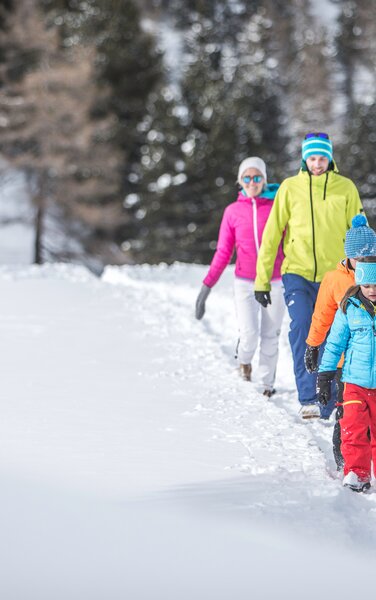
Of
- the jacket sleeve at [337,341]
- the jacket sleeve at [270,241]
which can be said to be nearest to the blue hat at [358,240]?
the jacket sleeve at [337,341]

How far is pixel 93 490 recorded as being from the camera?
3545 millimetres

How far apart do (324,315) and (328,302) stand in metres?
0.08

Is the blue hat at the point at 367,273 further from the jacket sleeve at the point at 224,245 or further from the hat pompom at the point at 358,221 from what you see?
the jacket sleeve at the point at 224,245

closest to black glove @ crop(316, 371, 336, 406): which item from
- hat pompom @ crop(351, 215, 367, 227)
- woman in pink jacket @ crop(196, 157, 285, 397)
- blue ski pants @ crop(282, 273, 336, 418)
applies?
hat pompom @ crop(351, 215, 367, 227)

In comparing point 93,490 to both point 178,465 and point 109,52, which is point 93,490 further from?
point 109,52

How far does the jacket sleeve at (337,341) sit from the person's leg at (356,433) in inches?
6.3

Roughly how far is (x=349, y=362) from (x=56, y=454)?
1619 mm

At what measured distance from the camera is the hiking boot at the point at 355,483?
4230 millimetres

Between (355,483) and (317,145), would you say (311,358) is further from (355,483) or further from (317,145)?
(317,145)

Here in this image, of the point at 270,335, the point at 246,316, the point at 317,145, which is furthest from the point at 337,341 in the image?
the point at 246,316

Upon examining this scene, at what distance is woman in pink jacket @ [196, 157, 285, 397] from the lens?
6887 mm

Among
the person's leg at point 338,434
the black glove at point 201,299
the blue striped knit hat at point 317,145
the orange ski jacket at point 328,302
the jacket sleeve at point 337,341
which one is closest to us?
the jacket sleeve at point 337,341

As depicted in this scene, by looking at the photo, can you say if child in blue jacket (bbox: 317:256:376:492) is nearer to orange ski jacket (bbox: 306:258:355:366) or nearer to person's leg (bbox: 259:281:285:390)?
orange ski jacket (bbox: 306:258:355:366)

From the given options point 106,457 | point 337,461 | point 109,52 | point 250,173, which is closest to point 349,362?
point 337,461
